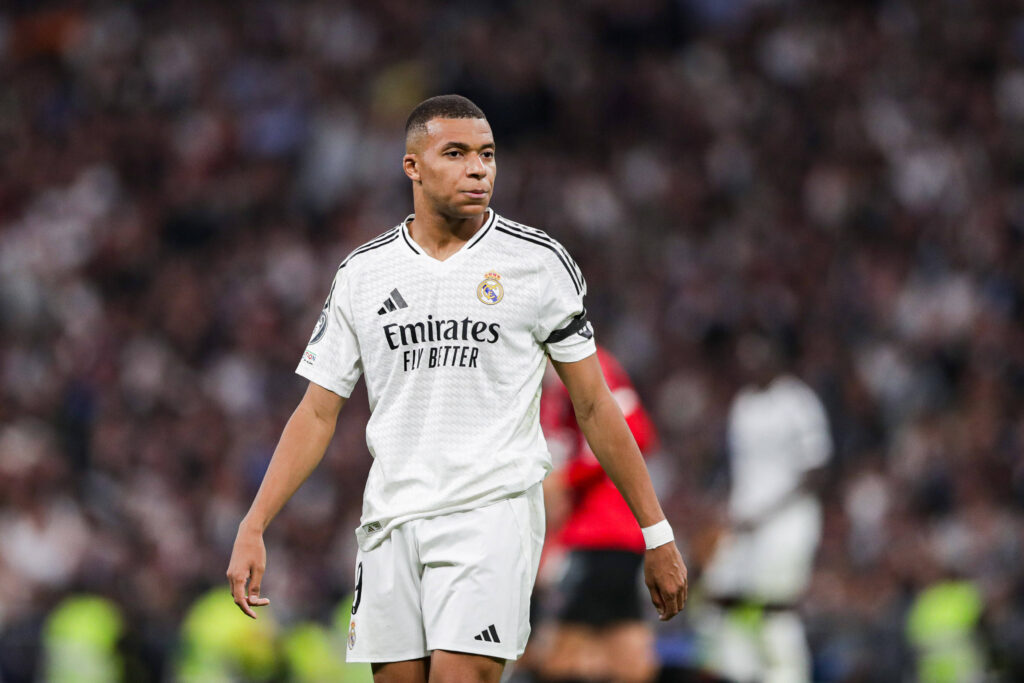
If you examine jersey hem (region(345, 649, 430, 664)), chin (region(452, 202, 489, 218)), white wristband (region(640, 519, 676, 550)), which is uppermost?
chin (region(452, 202, 489, 218))

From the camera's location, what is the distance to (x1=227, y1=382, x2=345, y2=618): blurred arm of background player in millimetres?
4043

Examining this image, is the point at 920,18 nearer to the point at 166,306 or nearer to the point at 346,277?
the point at 166,306

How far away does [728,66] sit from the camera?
1512 cm

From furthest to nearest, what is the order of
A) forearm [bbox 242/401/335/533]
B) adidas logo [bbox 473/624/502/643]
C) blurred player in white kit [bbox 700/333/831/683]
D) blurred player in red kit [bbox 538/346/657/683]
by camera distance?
blurred player in white kit [bbox 700/333/831/683]
blurred player in red kit [bbox 538/346/657/683]
forearm [bbox 242/401/335/533]
adidas logo [bbox 473/624/502/643]

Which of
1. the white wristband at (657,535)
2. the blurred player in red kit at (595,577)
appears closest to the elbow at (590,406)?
the white wristband at (657,535)

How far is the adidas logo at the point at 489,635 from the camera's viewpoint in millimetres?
3918

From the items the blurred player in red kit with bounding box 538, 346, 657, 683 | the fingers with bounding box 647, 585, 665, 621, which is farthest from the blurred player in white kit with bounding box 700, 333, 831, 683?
the fingers with bounding box 647, 585, 665, 621

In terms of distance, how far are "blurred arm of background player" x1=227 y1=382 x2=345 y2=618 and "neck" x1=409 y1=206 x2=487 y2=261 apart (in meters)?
0.50

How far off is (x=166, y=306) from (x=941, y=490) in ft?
23.0

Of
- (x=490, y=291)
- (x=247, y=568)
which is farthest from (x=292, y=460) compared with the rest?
(x=490, y=291)

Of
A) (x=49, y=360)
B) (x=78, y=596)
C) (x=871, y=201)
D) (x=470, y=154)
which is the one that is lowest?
(x=78, y=596)

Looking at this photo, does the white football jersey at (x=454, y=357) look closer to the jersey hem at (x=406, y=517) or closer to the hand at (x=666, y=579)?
the jersey hem at (x=406, y=517)

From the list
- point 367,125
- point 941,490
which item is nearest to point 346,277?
point 941,490

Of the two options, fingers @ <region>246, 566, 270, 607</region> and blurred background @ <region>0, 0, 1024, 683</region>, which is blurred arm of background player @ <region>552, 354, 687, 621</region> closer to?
fingers @ <region>246, 566, 270, 607</region>
